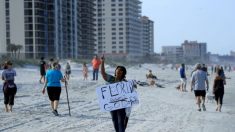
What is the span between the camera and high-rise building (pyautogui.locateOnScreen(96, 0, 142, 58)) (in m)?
168

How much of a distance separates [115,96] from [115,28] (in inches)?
6444

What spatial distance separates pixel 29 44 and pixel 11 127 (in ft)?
275

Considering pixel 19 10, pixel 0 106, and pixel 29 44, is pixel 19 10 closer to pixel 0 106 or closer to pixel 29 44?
pixel 29 44

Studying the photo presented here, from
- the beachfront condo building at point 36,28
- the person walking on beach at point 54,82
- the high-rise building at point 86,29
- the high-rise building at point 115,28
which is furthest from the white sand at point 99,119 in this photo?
the high-rise building at point 115,28

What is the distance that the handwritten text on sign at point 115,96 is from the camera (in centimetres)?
793

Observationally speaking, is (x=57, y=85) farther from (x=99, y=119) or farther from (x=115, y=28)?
(x=115, y=28)

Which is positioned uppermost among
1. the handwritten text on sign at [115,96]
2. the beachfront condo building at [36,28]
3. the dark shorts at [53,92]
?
the beachfront condo building at [36,28]

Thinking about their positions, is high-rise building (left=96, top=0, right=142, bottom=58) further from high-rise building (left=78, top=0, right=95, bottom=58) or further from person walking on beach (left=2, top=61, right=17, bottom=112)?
person walking on beach (left=2, top=61, right=17, bottom=112)

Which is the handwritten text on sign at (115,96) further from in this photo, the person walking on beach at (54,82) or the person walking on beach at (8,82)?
the person walking on beach at (8,82)

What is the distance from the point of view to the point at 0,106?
15227 millimetres

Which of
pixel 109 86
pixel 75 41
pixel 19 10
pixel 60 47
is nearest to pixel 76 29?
pixel 75 41

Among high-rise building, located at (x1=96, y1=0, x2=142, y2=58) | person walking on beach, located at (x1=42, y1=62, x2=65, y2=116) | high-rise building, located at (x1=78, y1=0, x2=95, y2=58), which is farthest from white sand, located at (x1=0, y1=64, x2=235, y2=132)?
high-rise building, located at (x1=96, y1=0, x2=142, y2=58)

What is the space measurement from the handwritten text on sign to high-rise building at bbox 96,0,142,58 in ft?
512

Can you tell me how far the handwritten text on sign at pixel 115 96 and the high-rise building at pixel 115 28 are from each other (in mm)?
156098
